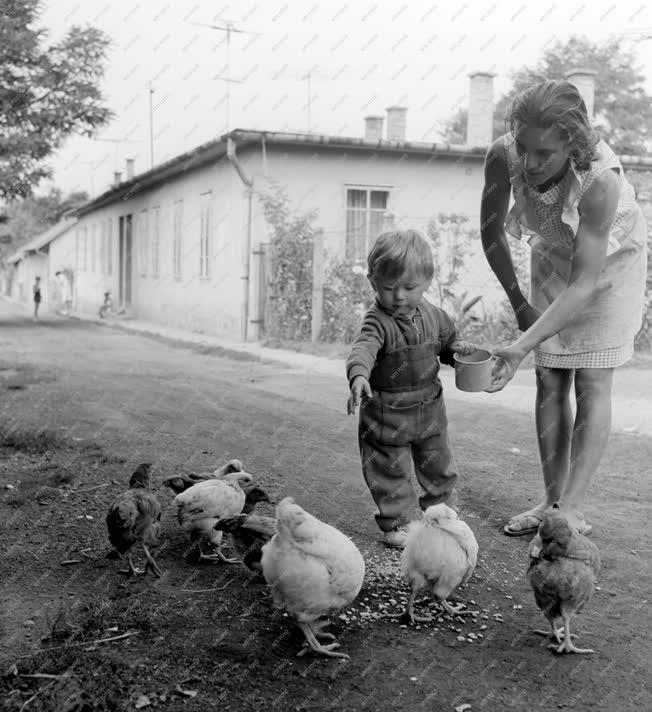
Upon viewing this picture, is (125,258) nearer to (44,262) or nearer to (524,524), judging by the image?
(524,524)

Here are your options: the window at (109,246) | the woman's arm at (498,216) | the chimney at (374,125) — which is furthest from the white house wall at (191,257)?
the woman's arm at (498,216)

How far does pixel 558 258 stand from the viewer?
4.12 meters

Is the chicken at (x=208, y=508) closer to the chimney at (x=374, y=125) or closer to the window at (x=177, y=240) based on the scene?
the window at (x=177, y=240)

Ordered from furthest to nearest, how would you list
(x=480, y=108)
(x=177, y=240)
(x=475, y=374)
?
(x=177, y=240), (x=480, y=108), (x=475, y=374)

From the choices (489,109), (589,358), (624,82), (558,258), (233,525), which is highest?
(624,82)

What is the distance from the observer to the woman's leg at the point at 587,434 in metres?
4.00

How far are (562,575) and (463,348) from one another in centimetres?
124

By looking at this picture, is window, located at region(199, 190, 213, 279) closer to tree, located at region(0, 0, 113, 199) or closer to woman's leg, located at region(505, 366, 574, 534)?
tree, located at region(0, 0, 113, 199)

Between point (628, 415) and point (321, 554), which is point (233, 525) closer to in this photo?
point (321, 554)

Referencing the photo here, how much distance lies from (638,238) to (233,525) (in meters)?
2.25

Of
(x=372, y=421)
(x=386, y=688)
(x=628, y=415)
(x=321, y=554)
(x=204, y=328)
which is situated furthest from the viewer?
(x=204, y=328)

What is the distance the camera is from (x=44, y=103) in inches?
943

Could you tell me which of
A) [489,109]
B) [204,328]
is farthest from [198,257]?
[489,109]

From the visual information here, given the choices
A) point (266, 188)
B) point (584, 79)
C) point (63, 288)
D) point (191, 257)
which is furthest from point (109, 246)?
point (584, 79)
